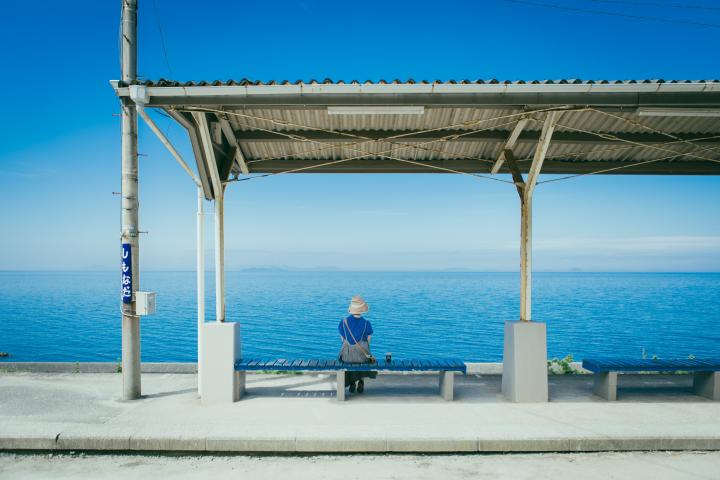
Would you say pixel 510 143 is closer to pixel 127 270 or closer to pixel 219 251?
pixel 219 251

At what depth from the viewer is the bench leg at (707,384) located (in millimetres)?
7410

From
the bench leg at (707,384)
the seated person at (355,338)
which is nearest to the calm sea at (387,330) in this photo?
the bench leg at (707,384)

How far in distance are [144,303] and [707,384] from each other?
26.8 ft

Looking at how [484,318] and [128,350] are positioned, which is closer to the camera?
[128,350]

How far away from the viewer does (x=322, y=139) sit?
819cm

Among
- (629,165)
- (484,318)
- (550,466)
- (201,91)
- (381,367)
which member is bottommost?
(484,318)

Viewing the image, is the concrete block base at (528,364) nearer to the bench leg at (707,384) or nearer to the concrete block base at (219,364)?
the bench leg at (707,384)

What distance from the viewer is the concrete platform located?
5.56m

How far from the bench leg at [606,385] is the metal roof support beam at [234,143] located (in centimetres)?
645

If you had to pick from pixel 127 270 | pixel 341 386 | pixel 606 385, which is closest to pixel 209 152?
pixel 127 270

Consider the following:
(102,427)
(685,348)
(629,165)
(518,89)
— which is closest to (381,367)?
(102,427)

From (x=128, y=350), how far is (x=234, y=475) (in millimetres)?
3113

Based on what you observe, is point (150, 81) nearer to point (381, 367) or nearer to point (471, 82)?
point (471, 82)

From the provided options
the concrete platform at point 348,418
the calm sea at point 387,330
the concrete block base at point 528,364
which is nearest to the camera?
the concrete platform at point 348,418
